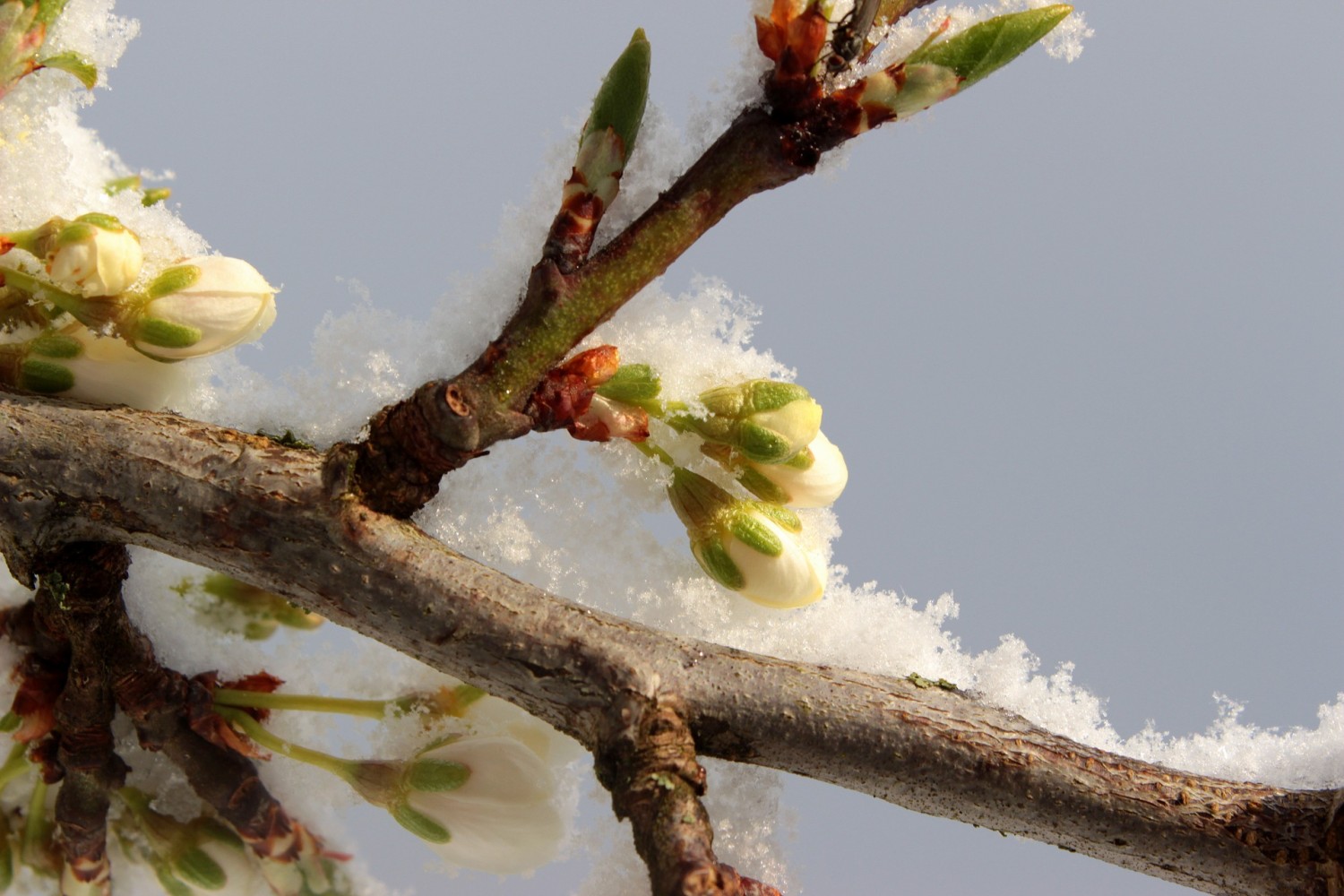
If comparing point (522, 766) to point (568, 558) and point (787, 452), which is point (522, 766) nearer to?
point (568, 558)

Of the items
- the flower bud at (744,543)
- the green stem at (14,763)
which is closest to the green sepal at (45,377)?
the green stem at (14,763)

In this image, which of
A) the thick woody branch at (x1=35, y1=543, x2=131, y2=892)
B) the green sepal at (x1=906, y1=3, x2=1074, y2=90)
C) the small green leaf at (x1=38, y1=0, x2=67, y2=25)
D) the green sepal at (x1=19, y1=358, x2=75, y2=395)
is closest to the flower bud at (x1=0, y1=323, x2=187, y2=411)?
the green sepal at (x1=19, y1=358, x2=75, y2=395)

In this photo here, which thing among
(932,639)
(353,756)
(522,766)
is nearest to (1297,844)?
(932,639)

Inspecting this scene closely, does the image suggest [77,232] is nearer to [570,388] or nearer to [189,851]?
[570,388]

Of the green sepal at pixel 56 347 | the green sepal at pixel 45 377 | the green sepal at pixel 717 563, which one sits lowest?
the green sepal at pixel 45 377

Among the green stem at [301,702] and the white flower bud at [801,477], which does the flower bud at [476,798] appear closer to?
the green stem at [301,702]

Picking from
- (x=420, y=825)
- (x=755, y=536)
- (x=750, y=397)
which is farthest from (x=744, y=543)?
(x=420, y=825)
